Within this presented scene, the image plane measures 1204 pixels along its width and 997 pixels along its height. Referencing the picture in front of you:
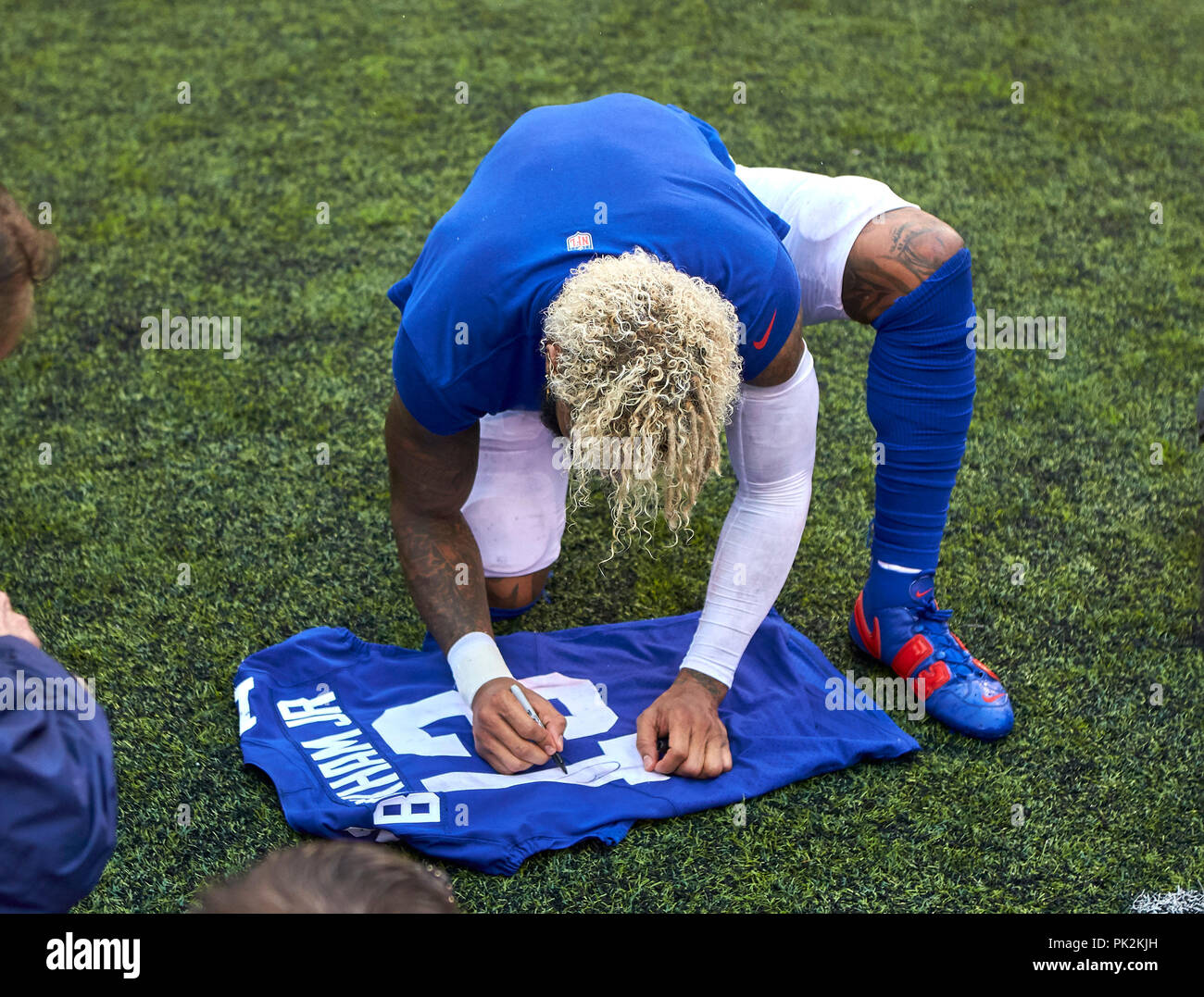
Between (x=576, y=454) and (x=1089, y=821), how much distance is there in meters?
1.07

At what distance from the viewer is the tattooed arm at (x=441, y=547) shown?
80.5 inches

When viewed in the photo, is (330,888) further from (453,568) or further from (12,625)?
(453,568)

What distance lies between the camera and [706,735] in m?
2.01

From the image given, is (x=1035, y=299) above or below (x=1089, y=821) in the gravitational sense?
above

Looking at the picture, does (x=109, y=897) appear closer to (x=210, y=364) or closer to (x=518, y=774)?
(x=518, y=774)

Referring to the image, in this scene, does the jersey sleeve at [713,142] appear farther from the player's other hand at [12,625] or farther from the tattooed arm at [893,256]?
the player's other hand at [12,625]

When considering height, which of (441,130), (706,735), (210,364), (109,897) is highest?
(441,130)

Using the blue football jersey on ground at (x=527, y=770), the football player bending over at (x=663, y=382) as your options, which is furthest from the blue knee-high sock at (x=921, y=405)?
the blue football jersey on ground at (x=527, y=770)

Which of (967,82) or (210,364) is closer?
(210,364)

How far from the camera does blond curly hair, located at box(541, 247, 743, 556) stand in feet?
4.95

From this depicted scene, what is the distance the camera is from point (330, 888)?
3.28 feet
